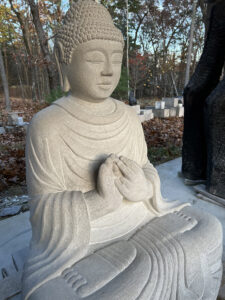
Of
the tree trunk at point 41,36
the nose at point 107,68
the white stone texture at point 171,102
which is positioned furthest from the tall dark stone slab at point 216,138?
the white stone texture at point 171,102

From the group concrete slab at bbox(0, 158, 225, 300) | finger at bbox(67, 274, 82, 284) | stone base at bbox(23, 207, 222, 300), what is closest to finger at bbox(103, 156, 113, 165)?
stone base at bbox(23, 207, 222, 300)

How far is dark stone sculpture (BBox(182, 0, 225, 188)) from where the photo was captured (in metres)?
2.77

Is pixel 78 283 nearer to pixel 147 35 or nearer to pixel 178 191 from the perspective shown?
pixel 178 191

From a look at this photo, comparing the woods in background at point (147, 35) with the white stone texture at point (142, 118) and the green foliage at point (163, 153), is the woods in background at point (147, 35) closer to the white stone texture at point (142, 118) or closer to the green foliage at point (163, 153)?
the white stone texture at point (142, 118)

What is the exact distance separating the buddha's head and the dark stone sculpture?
6.10ft

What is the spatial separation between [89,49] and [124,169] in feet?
2.46

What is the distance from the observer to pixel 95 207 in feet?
4.44

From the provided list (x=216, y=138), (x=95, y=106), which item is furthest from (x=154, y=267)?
(x=216, y=138)

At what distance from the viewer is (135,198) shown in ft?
4.74

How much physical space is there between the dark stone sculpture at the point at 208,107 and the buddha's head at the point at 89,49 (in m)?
1.86

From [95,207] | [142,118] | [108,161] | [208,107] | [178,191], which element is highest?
[208,107]

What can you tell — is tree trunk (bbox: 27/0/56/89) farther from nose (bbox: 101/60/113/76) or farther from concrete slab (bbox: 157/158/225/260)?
nose (bbox: 101/60/113/76)

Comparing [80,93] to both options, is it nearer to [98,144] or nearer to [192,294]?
[98,144]

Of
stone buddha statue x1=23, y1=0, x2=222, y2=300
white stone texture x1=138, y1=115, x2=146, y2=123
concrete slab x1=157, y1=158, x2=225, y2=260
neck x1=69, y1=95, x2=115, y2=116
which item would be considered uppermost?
neck x1=69, y1=95, x2=115, y2=116
